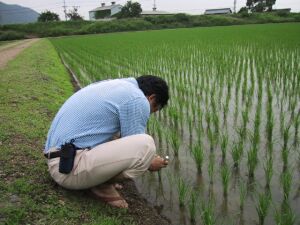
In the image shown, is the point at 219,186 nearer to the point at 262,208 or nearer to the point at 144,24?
the point at 262,208

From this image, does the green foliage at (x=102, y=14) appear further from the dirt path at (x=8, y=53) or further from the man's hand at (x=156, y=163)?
the man's hand at (x=156, y=163)

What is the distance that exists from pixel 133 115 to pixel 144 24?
123ft

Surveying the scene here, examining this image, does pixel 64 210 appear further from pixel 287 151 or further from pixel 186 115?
pixel 186 115

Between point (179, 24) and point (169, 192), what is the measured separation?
38.2 meters

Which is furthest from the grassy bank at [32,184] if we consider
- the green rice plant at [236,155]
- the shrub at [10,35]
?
the shrub at [10,35]

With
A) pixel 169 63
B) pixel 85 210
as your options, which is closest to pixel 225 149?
pixel 85 210

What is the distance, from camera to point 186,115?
5.07 metres

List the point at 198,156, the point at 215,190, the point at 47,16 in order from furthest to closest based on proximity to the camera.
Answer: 1. the point at 47,16
2. the point at 198,156
3. the point at 215,190

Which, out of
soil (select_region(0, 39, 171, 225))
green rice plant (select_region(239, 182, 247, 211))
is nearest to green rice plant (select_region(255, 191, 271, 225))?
green rice plant (select_region(239, 182, 247, 211))

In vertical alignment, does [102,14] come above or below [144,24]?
above

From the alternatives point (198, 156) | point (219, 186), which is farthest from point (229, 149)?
point (219, 186)

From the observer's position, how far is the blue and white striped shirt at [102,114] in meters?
2.46

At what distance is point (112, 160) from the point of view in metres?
2.50

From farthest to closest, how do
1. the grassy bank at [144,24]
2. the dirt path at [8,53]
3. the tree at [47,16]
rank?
the tree at [47,16], the grassy bank at [144,24], the dirt path at [8,53]
